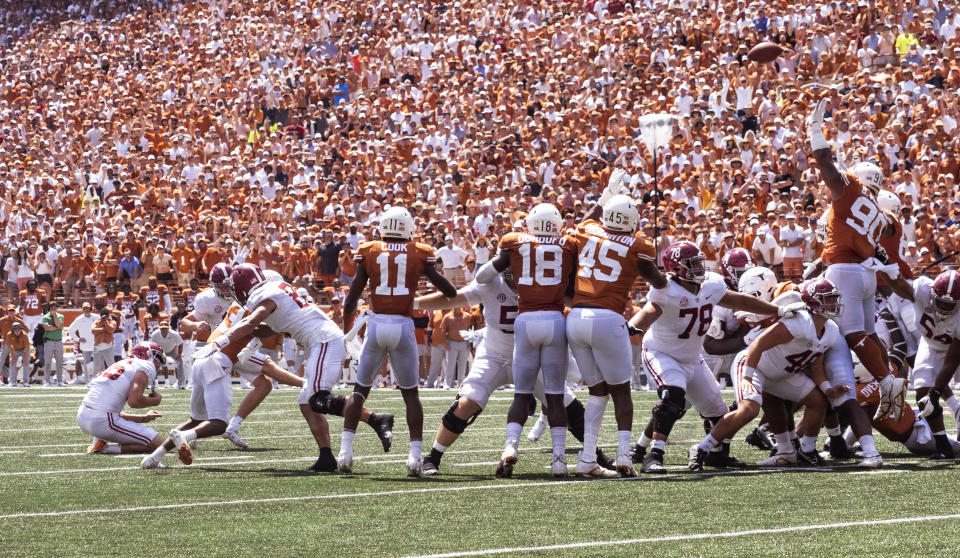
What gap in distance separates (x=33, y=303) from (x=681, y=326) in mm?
18991

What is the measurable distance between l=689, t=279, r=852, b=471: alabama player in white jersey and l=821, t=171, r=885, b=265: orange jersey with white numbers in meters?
0.63

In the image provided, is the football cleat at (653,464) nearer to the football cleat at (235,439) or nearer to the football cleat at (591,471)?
the football cleat at (591,471)

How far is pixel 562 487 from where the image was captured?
28.3 feet

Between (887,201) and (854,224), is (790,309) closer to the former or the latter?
(854,224)

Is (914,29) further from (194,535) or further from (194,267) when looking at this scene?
(194,535)

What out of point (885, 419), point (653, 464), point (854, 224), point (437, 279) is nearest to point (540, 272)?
point (437, 279)

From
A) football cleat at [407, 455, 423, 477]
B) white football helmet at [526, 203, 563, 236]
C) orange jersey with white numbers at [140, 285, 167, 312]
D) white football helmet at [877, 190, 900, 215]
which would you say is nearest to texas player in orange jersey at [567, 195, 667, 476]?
white football helmet at [526, 203, 563, 236]

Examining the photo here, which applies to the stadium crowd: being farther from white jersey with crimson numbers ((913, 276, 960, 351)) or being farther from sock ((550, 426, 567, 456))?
sock ((550, 426, 567, 456))

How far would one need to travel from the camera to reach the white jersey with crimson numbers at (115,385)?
1161 centimetres

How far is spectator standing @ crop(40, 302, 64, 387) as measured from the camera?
24.5 m

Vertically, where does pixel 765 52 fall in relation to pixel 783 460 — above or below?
above

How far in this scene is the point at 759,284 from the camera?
1020 centimetres

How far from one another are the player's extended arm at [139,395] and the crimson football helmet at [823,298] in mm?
5495

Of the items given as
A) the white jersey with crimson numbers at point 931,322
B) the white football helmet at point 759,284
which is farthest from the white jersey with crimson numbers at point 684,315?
the white jersey with crimson numbers at point 931,322
